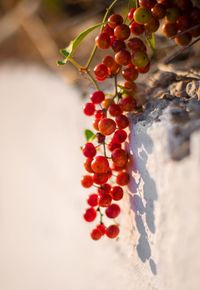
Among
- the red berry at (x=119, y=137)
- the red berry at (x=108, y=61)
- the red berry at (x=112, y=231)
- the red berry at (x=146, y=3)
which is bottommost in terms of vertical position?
the red berry at (x=112, y=231)

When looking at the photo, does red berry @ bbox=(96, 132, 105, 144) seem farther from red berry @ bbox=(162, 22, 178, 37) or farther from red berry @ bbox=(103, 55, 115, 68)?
red berry @ bbox=(162, 22, 178, 37)

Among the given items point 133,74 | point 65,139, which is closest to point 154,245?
point 133,74

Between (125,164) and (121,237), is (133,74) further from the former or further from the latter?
(121,237)

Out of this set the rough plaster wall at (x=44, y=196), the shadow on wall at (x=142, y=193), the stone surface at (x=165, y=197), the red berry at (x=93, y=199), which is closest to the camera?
the stone surface at (x=165, y=197)

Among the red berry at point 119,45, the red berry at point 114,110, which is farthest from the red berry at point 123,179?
the red berry at point 119,45

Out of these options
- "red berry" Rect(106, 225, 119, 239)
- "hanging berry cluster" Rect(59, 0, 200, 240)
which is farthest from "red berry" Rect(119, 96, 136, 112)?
"red berry" Rect(106, 225, 119, 239)

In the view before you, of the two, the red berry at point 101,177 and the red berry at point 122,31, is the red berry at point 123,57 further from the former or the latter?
the red berry at point 101,177

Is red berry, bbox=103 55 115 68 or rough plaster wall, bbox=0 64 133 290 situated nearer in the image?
red berry, bbox=103 55 115 68

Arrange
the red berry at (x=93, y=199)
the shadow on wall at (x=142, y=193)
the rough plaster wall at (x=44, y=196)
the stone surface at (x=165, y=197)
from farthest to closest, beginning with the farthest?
the rough plaster wall at (x=44, y=196) < the red berry at (x=93, y=199) < the shadow on wall at (x=142, y=193) < the stone surface at (x=165, y=197)

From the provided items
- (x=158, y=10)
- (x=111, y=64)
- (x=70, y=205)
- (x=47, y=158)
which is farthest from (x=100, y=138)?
Answer: (x=47, y=158)
